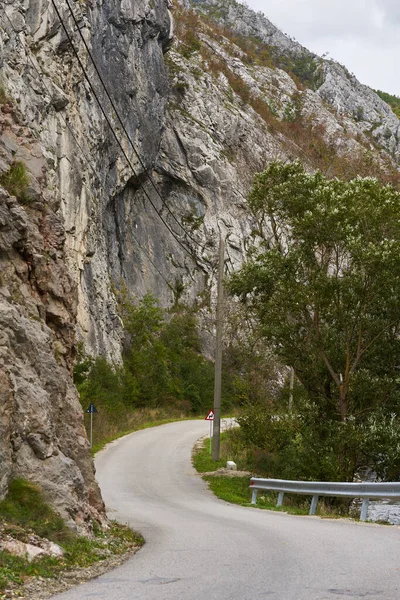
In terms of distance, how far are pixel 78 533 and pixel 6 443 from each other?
1525mm

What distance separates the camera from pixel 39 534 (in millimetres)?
7676

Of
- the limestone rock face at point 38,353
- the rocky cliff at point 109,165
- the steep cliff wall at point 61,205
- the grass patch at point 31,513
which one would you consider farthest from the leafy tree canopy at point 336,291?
the grass patch at point 31,513

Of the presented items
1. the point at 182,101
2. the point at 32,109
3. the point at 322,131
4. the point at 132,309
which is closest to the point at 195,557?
the point at 32,109

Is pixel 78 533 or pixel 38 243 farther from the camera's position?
pixel 38 243

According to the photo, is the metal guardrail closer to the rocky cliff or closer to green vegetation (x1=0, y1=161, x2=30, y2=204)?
the rocky cliff

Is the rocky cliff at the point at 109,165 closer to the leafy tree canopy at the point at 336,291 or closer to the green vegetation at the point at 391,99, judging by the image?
the leafy tree canopy at the point at 336,291

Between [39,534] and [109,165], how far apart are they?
38705mm

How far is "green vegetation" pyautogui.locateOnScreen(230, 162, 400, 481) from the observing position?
1694 cm

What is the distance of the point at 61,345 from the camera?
1150cm

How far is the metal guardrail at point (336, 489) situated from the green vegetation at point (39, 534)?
4.66m

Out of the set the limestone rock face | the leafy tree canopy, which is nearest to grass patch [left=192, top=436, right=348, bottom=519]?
the leafy tree canopy

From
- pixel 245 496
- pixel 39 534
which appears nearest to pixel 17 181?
pixel 39 534

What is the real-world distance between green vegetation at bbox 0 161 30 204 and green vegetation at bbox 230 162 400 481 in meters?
8.88

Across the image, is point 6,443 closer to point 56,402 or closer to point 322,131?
point 56,402
